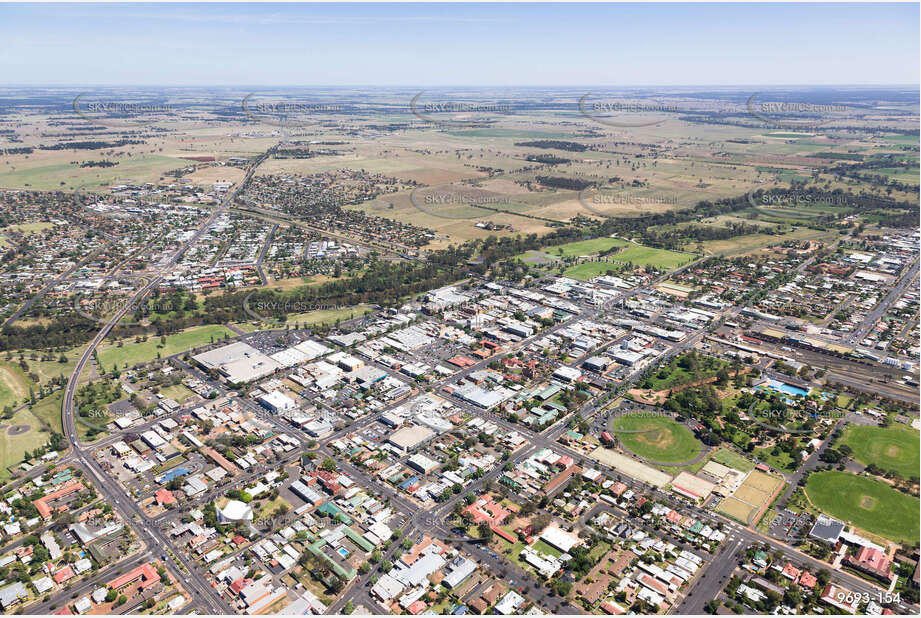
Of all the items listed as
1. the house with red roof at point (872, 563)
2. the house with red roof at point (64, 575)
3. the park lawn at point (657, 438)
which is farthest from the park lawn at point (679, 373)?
the house with red roof at point (64, 575)

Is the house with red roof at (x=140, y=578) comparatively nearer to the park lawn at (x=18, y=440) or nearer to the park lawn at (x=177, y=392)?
the park lawn at (x=18, y=440)

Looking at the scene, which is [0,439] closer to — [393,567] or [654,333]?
[393,567]

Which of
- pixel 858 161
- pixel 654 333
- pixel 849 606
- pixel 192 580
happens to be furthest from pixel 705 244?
pixel 858 161

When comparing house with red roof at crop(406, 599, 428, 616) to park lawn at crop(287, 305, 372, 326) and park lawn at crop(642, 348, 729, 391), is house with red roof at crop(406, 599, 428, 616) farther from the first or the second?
park lawn at crop(287, 305, 372, 326)

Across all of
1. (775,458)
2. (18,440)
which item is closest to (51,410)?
(18,440)

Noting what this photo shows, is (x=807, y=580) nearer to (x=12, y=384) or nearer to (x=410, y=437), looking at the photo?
(x=410, y=437)
